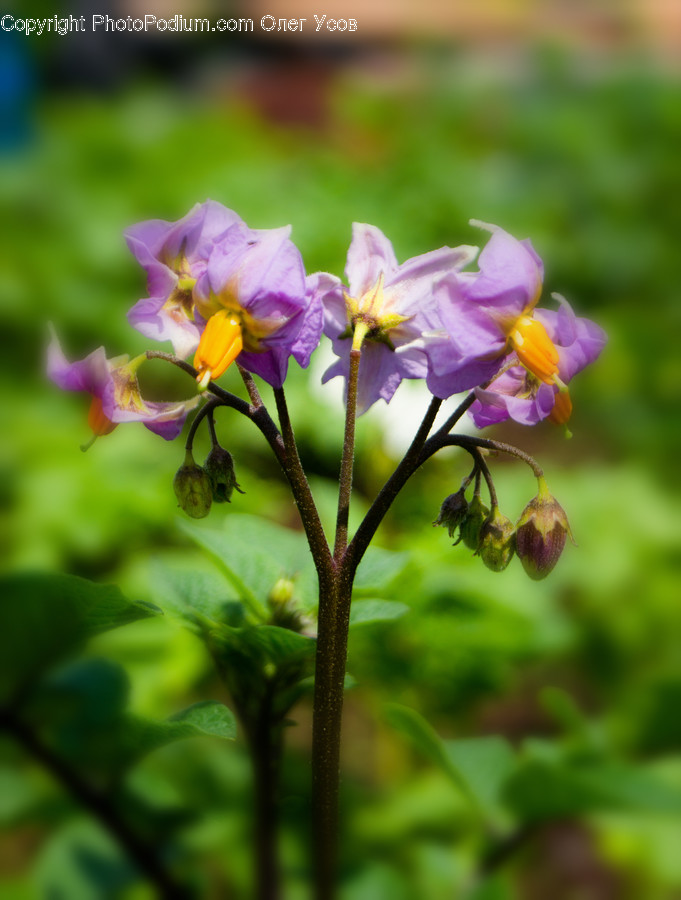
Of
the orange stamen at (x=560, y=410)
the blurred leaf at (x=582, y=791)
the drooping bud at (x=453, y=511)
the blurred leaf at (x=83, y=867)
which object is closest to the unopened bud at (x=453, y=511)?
the drooping bud at (x=453, y=511)

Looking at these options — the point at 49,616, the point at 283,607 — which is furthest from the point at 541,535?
the point at 49,616

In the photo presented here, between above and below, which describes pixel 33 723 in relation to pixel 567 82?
below

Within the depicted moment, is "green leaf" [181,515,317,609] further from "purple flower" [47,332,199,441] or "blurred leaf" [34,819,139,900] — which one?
"blurred leaf" [34,819,139,900]

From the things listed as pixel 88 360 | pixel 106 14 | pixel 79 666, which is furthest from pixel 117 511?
pixel 106 14

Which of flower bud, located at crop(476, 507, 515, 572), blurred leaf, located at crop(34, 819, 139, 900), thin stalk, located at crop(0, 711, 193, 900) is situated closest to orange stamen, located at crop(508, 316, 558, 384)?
flower bud, located at crop(476, 507, 515, 572)

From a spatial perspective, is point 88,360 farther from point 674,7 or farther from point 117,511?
point 674,7

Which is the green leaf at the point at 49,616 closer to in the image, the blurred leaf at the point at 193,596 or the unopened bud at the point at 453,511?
the blurred leaf at the point at 193,596

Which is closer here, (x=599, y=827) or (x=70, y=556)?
(x=599, y=827)
